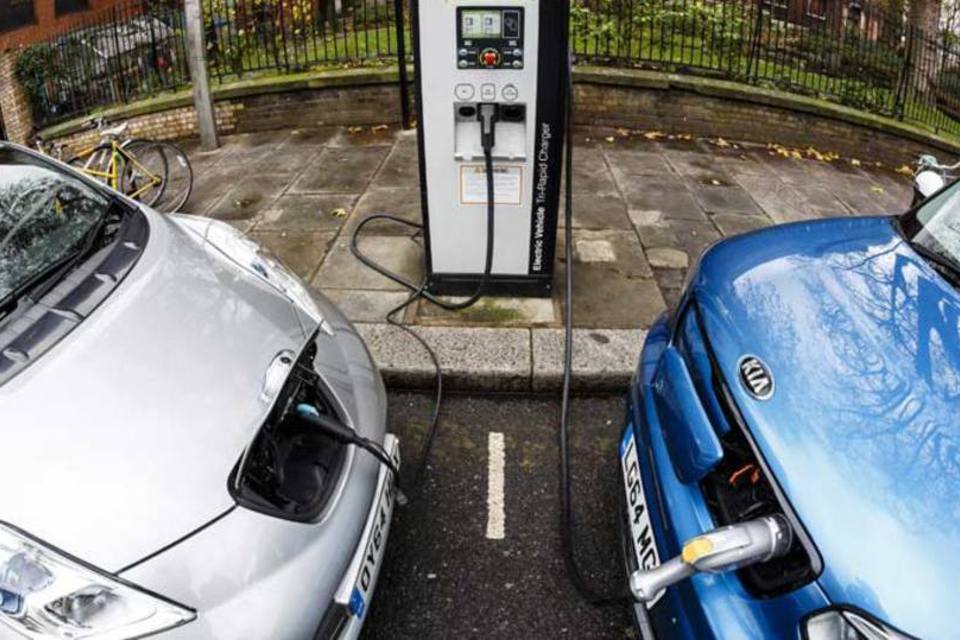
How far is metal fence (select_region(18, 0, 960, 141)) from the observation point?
8.47m

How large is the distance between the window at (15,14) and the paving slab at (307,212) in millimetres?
14888

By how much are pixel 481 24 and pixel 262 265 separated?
1676mm

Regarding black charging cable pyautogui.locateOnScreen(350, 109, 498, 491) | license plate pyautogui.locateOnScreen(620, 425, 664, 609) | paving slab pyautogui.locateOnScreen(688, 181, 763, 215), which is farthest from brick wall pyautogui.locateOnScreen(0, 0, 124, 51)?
license plate pyautogui.locateOnScreen(620, 425, 664, 609)

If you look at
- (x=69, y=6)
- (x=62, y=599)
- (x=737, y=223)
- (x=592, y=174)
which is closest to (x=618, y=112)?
(x=592, y=174)

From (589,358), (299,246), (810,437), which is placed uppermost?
(810,437)

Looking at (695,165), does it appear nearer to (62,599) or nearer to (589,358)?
(589,358)

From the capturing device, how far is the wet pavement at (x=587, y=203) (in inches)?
175

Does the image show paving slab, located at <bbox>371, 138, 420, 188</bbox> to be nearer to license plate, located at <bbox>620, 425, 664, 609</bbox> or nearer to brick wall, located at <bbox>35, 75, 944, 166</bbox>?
brick wall, located at <bbox>35, 75, 944, 166</bbox>

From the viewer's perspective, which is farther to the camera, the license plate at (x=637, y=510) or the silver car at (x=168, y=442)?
the license plate at (x=637, y=510)

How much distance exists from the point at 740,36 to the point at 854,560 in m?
8.34

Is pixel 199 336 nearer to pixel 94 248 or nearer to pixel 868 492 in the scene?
pixel 94 248

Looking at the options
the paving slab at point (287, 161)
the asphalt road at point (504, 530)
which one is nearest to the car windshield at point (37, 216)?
the asphalt road at point (504, 530)

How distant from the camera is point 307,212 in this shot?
5.68 m

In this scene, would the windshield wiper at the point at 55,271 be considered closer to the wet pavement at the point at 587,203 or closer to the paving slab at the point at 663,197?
the wet pavement at the point at 587,203
